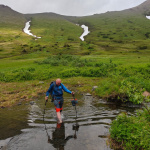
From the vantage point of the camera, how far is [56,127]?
1112 centimetres

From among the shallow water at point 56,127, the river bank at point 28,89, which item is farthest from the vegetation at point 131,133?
the river bank at point 28,89

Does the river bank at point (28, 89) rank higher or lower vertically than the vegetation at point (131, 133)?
lower

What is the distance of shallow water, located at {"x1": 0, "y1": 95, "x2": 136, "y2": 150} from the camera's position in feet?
29.6

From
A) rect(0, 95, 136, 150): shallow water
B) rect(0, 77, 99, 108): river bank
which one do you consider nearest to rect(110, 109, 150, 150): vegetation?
rect(0, 95, 136, 150): shallow water

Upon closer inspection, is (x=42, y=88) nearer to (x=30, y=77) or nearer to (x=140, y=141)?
(x=30, y=77)

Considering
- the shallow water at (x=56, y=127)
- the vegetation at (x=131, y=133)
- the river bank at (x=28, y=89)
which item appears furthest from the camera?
the river bank at (x=28, y=89)

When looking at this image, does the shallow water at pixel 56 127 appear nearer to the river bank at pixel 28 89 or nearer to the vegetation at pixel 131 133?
the vegetation at pixel 131 133

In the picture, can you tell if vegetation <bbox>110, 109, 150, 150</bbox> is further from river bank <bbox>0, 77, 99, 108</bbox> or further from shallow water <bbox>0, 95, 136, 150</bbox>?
river bank <bbox>0, 77, 99, 108</bbox>

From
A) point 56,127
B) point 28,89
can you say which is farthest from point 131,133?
point 28,89

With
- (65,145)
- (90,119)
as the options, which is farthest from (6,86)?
(65,145)

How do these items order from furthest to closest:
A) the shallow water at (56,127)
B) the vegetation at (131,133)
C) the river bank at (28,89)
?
the river bank at (28,89), the shallow water at (56,127), the vegetation at (131,133)

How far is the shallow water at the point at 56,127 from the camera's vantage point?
901 centimetres

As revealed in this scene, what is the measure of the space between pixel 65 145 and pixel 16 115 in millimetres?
6281

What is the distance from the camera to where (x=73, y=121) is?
475 inches
